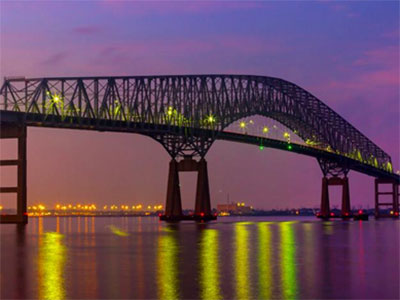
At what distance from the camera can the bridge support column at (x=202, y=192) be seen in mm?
122000

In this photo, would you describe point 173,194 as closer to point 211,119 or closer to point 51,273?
point 211,119

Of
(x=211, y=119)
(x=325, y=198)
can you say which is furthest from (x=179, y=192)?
(x=325, y=198)

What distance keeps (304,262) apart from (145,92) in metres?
85.1

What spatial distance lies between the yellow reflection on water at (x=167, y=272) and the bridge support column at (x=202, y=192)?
65213mm

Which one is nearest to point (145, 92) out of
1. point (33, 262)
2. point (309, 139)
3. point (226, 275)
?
point (309, 139)

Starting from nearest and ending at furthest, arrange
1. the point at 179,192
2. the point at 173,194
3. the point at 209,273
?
1. the point at 209,273
2. the point at 173,194
3. the point at 179,192

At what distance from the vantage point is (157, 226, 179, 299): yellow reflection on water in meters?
29.8

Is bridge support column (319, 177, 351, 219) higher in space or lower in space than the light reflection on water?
higher

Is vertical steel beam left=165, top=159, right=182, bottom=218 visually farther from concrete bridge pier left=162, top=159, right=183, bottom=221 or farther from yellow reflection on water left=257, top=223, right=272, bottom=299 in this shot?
yellow reflection on water left=257, top=223, right=272, bottom=299

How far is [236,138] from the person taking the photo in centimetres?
14250

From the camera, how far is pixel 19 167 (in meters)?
95.6

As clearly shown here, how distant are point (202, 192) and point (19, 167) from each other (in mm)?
35031

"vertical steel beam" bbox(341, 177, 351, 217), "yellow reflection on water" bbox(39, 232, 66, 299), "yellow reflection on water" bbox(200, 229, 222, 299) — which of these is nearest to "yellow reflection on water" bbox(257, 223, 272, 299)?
"yellow reflection on water" bbox(200, 229, 222, 299)

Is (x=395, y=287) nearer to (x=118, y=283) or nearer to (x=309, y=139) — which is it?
(x=118, y=283)
